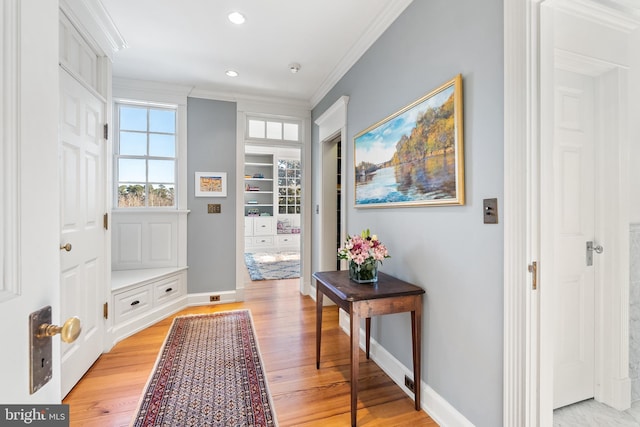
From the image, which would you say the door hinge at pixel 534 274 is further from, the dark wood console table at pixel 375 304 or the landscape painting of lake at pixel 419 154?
the dark wood console table at pixel 375 304

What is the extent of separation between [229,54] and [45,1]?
2505mm

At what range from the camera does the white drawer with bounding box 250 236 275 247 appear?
286 inches

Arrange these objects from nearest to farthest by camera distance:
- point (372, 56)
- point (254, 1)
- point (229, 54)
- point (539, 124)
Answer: point (539, 124) → point (254, 1) → point (372, 56) → point (229, 54)

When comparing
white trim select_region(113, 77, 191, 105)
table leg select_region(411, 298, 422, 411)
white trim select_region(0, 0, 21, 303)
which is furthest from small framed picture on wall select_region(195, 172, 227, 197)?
white trim select_region(0, 0, 21, 303)

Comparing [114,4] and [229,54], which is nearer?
[114,4]

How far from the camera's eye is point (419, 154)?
1.78 metres

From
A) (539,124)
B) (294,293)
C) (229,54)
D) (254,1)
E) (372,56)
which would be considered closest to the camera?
(539,124)

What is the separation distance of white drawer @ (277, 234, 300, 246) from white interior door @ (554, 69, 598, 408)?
6272 mm

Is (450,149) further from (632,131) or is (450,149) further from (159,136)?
(159,136)

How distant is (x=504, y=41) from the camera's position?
125 cm

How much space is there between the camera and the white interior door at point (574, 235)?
5.43 ft

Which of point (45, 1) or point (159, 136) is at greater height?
point (159, 136)

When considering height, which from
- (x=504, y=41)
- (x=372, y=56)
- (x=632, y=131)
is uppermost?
(x=372, y=56)

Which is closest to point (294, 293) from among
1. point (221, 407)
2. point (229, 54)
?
point (221, 407)
